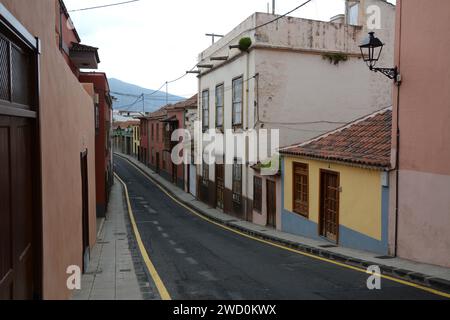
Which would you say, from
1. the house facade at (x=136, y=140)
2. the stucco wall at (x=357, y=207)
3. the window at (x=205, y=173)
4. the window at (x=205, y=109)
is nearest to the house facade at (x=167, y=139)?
the window at (x=205, y=173)

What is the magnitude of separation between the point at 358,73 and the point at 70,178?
16497mm

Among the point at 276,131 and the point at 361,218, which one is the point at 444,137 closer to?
the point at 361,218

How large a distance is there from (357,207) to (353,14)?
12.8 metres

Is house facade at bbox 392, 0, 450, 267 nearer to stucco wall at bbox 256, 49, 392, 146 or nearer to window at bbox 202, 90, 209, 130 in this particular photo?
stucco wall at bbox 256, 49, 392, 146

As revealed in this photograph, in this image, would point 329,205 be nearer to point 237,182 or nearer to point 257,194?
point 257,194

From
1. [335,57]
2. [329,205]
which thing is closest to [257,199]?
[329,205]

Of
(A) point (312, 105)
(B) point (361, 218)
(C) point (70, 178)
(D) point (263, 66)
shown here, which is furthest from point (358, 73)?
(C) point (70, 178)

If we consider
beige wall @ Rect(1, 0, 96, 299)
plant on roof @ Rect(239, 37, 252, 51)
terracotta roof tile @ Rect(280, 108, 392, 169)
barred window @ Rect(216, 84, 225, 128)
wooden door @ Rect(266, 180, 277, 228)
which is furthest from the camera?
barred window @ Rect(216, 84, 225, 128)

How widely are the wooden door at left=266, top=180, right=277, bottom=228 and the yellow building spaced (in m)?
0.83

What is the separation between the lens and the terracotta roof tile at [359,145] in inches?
473

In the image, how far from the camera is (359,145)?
44.7ft

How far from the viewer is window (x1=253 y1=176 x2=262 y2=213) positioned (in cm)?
1998

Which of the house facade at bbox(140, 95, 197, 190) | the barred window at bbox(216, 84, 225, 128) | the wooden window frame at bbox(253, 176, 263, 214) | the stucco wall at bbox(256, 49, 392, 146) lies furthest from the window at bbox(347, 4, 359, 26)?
the house facade at bbox(140, 95, 197, 190)

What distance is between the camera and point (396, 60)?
10.7m
